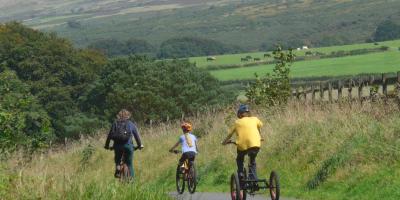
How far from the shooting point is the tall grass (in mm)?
13570

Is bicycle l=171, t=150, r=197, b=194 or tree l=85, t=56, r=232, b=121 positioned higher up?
bicycle l=171, t=150, r=197, b=194

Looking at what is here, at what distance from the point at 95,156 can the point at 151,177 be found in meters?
5.91

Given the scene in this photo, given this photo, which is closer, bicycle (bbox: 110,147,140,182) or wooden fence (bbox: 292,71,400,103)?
bicycle (bbox: 110,147,140,182)

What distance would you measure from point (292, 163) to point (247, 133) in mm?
4326

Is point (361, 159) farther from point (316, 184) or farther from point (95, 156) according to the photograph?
point (95, 156)

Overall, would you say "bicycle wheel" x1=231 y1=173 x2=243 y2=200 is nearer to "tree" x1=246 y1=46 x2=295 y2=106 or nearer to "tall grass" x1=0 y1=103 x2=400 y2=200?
"tall grass" x1=0 y1=103 x2=400 y2=200

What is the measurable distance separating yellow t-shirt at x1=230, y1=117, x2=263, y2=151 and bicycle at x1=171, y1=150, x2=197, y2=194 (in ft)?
12.0

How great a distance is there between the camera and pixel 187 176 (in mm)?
19672

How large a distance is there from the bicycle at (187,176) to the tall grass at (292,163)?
43 centimetres

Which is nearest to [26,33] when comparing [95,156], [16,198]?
[95,156]

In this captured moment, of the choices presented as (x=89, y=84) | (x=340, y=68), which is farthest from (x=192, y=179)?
(x=340, y=68)

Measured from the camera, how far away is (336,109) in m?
21.4

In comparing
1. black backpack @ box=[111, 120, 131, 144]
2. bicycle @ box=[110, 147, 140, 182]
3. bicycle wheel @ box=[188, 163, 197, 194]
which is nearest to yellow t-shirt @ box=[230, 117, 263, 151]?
black backpack @ box=[111, 120, 131, 144]

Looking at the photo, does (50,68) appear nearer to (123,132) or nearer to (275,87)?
(275,87)
